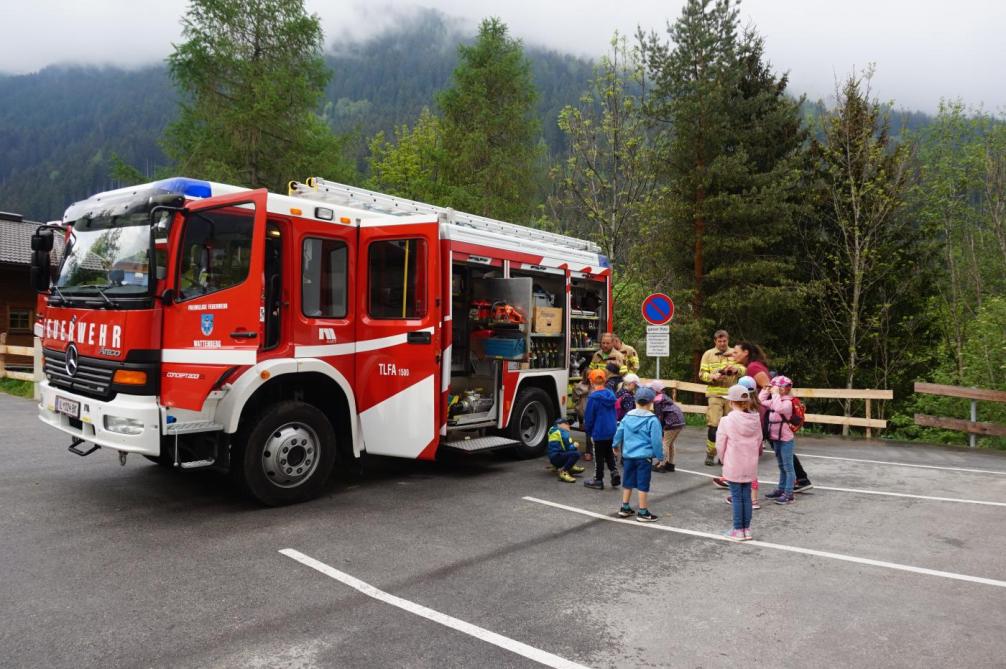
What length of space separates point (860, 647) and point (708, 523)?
2.79 meters

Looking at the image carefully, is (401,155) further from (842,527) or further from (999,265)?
(842,527)

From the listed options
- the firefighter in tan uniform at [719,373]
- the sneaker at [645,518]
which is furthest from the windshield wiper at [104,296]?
the firefighter in tan uniform at [719,373]

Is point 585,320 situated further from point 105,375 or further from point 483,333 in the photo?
point 105,375

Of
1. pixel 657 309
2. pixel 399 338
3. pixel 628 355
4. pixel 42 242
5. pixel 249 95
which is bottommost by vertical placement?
pixel 628 355

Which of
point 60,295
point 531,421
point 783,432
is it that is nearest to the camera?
point 60,295

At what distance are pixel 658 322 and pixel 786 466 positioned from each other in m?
5.31

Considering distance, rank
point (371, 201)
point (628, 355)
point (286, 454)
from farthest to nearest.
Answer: point (628, 355)
point (371, 201)
point (286, 454)

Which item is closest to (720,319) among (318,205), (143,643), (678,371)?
(678,371)

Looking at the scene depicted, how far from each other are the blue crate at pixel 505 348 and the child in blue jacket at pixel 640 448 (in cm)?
236

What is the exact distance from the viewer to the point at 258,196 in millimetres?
6457

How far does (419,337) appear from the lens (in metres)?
7.67

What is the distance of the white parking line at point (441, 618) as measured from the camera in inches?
150

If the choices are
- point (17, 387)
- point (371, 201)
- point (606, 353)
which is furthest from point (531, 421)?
point (17, 387)

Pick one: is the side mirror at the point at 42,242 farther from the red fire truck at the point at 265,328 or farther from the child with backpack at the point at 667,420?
the child with backpack at the point at 667,420
